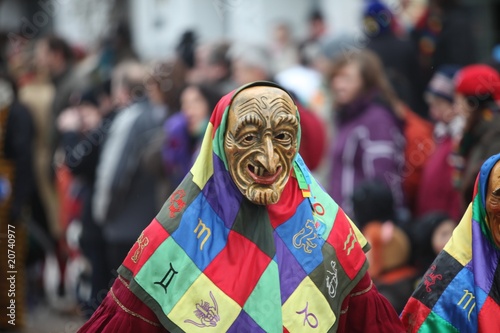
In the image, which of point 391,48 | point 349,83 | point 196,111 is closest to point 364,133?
point 349,83

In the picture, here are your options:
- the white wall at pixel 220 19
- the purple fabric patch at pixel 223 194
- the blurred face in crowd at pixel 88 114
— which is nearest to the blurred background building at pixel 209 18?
the white wall at pixel 220 19

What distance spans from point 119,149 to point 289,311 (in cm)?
476

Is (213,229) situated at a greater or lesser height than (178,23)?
greater

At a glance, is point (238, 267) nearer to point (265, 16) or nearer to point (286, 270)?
point (286, 270)

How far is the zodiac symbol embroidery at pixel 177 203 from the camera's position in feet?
16.5

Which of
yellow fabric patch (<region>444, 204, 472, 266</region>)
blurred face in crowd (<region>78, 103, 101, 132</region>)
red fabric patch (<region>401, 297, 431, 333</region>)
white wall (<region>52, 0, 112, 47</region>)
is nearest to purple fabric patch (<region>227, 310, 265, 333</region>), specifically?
red fabric patch (<region>401, 297, 431, 333</region>)

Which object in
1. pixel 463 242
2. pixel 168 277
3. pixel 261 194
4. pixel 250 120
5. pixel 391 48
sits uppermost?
pixel 250 120

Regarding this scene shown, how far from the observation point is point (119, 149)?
9.57 meters

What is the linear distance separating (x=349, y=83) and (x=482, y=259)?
4118 millimetres

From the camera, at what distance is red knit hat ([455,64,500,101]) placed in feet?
25.2

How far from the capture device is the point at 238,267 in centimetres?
498

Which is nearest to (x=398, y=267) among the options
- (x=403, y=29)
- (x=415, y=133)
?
(x=415, y=133)

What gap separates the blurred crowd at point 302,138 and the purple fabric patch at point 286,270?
70.4 inches

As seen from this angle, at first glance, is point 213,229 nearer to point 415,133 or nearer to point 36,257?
point 415,133
